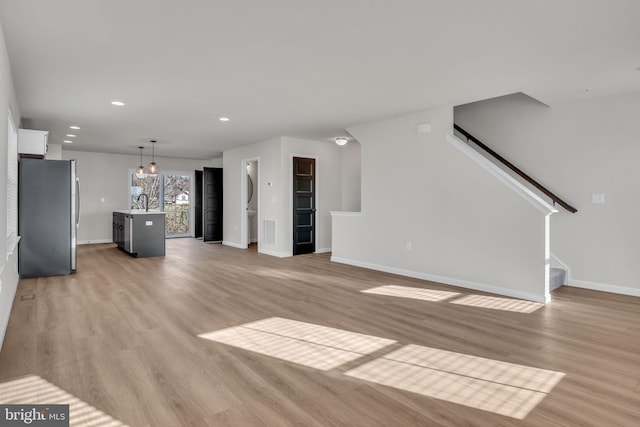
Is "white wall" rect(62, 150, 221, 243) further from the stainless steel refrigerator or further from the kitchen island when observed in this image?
the stainless steel refrigerator

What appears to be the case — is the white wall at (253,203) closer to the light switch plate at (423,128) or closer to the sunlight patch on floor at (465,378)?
the light switch plate at (423,128)

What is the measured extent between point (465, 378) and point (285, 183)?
553cm

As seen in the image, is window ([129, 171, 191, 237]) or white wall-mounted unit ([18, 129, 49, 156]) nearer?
white wall-mounted unit ([18, 129, 49, 156])

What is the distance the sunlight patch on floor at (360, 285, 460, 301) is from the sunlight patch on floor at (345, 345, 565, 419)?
1.57 meters

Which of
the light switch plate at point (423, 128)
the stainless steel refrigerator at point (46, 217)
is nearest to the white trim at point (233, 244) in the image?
the stainless steel refrigerator at point (46, 217)

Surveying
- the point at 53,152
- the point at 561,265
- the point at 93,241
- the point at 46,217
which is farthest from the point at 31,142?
the point at 561,265

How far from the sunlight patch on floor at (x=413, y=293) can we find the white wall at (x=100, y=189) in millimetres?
8295

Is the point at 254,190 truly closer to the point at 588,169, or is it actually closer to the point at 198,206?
the point at 198,206

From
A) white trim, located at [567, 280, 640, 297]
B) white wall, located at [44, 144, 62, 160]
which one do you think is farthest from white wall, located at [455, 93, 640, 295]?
white wall, located at [44, 144, 62, 160]

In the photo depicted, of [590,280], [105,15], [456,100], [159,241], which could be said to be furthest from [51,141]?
[590,280]

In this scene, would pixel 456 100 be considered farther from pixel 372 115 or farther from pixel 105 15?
pixel 105 15

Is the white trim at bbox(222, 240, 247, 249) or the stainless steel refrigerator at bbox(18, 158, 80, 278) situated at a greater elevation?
the stainless steel refrigerator at bbox(18, 158, 80, 278)

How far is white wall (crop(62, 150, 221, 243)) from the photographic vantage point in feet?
31.3

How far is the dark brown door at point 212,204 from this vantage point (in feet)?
32.2
